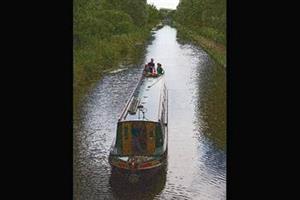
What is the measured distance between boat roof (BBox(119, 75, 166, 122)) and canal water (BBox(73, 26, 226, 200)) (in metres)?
1.44

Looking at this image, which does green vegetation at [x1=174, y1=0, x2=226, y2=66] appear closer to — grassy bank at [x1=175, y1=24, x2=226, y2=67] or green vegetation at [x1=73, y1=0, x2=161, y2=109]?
grassy bank at [x1=175, y1=24, x2=226, y2=67]

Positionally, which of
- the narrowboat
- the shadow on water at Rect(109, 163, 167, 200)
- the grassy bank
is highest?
the grassy bank

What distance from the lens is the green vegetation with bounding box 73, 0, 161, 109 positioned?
21.7 metres

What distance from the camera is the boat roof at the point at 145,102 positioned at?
13609 mm

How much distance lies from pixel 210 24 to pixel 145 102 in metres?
15.4

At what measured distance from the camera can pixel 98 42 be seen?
25.8m

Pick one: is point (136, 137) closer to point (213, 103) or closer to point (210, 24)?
point (213, 103)

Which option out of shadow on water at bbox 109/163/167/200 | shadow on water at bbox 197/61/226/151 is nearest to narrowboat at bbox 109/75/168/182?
shadow on water at bbox 109/163/167/200

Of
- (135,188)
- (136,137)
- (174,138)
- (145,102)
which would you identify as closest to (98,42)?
(174,138)

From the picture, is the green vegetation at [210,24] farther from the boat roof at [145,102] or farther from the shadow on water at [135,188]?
the shadow on water at [135,188]

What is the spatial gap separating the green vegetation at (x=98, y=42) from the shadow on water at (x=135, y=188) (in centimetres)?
412

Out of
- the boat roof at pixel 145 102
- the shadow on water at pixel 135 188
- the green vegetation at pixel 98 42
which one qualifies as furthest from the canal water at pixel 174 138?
the boat roof at pixel 145 102
